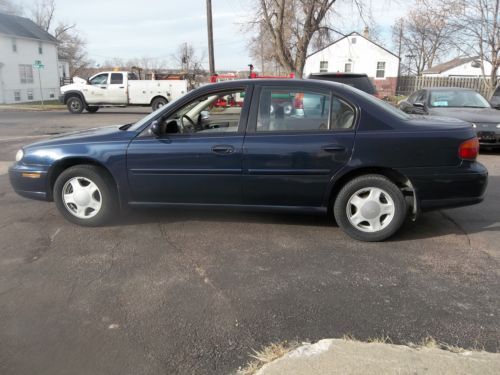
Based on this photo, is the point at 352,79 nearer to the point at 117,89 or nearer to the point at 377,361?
the point at 377,361

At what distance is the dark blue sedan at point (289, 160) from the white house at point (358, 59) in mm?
36223

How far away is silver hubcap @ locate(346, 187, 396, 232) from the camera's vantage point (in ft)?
13.6

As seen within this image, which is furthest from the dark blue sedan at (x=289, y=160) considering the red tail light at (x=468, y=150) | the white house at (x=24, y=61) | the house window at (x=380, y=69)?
the house window at (x=380, y=69)

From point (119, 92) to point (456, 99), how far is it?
16.4 meters

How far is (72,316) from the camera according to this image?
2.97 m

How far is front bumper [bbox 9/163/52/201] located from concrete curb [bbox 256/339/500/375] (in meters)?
3.36

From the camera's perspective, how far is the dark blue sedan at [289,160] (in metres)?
4.04

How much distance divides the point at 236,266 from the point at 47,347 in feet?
5.21

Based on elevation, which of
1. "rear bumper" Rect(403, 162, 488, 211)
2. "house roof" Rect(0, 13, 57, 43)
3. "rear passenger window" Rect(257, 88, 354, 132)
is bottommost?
"rear bumper" Rect(403, 162, 488, 211)

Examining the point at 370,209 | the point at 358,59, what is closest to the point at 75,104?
the point at 370,209

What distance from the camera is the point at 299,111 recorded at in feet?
13.9

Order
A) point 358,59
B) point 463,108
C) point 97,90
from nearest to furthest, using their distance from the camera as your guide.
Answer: point 463,108 → point 97,90 → point 358,59

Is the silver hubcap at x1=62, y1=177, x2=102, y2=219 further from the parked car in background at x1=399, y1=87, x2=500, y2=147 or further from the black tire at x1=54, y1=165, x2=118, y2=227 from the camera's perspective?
the parked car in background at x1=399, y1=87, x2=500, y2=147

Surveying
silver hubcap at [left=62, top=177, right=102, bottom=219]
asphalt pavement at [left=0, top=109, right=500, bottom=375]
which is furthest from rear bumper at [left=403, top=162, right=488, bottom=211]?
silver hubcap at [left=62, top=177, right=102, bottom=219]
